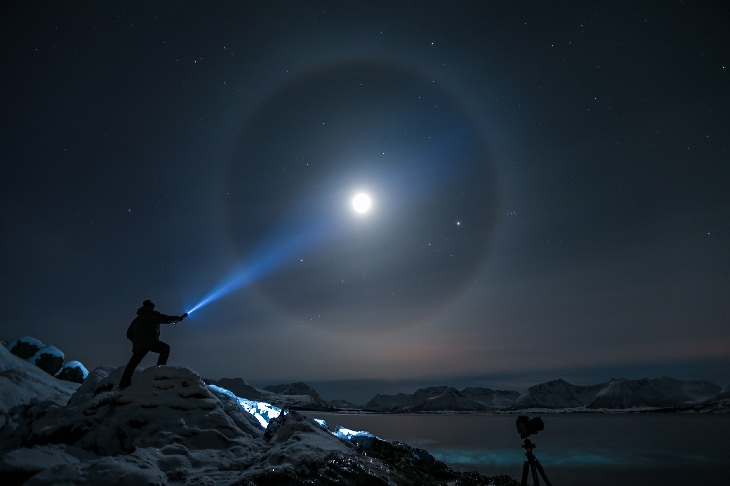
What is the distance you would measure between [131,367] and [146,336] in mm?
1132

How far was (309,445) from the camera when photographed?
909 cm

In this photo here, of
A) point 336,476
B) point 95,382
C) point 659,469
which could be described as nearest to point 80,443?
point 95,382

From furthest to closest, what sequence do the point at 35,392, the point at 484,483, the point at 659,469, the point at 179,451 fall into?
the point at 659,469, the point at 484,483, the point at 35,392, the point at 179,451

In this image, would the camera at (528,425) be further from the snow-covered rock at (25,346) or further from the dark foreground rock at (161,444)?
the snow-covered rock at (25,346)

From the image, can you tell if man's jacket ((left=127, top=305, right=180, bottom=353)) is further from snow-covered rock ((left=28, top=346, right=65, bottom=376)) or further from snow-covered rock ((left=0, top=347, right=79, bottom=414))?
snow-covered rock ((left=28, top=346, right=65, bottom=376))

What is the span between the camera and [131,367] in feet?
39.9

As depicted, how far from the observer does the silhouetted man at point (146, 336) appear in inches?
481

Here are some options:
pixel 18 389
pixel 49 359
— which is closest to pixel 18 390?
pixel 18 389

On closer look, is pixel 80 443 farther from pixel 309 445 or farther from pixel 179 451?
pixel 309 445

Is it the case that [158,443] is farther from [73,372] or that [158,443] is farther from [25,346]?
[25,346]

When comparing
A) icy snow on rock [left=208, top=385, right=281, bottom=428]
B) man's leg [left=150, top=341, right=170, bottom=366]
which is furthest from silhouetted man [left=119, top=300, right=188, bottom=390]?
icy snow on rock [left=208, top=385, right=281, bottom=428]

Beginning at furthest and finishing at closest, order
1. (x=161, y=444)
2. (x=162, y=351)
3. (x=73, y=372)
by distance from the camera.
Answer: (x=73, y=372)
(x=162, y=351)
(x=161, y=444)

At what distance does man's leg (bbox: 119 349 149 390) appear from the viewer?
11836 mm

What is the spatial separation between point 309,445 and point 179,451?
3.36 metres
